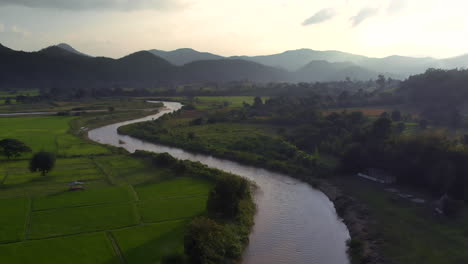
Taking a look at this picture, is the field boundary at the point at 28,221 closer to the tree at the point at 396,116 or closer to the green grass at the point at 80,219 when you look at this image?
the green grass at the point at 80,219

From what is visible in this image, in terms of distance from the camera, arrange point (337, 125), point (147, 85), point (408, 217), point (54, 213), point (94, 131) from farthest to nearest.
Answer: point (147, 85) → point (94, 131) → point (337, 125) → point (408, 217) → point (54, 213)

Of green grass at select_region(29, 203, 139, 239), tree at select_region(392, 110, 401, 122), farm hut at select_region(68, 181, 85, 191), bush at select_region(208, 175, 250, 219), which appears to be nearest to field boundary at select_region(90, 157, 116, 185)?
farm hut at select_region(68, 181, 85, 191)

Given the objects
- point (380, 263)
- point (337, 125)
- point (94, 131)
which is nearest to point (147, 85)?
point (94, 131)

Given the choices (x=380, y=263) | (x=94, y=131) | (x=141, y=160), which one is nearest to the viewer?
(x=380, y=263)

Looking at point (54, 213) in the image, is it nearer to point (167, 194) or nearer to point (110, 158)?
point (167, 194)

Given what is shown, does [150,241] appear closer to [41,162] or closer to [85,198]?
[85,198]

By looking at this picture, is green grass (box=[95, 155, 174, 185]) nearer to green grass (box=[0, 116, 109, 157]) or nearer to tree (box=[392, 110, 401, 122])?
green grass (box=[0, 116, 109, 157])

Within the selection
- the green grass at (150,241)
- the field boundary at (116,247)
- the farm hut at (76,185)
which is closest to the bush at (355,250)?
the green grass at (150,241)
